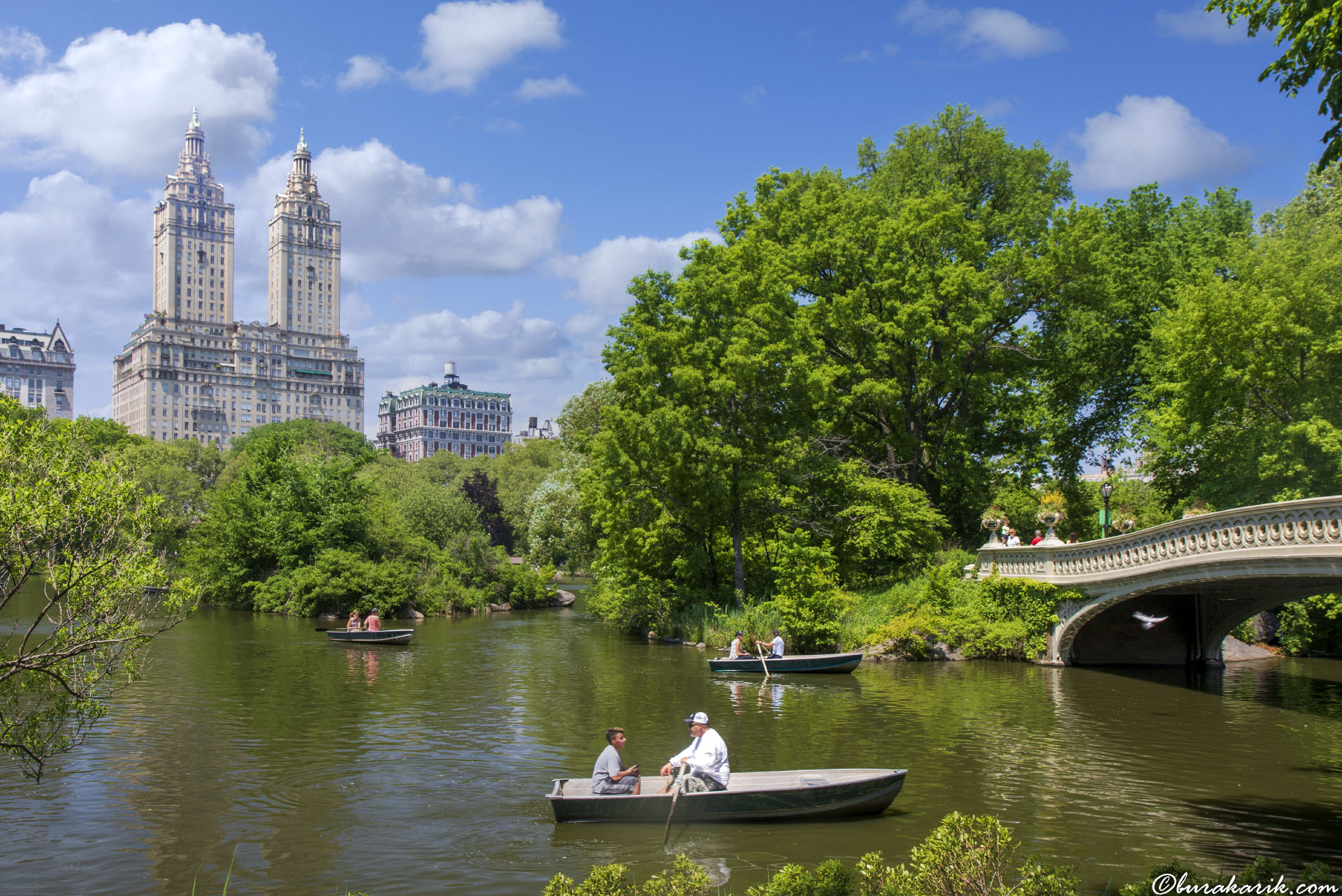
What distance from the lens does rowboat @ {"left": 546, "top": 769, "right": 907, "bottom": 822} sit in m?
13.6

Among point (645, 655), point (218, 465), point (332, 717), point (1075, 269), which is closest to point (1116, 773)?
point (332, 717)

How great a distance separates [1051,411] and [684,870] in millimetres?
36352

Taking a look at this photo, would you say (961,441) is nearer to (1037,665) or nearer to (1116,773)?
(1037,665)

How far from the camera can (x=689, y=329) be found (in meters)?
35.1

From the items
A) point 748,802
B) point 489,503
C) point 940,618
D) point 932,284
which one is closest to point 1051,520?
point 940,618

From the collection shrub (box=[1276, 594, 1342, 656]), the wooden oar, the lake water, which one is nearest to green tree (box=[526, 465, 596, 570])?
the lake water

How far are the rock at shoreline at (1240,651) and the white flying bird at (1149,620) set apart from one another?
3490mm

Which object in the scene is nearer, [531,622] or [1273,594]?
[1273,594]

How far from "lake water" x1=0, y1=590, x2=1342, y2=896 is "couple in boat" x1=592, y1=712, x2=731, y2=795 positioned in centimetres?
54

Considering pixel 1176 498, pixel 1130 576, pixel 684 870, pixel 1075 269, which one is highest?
pixel 1075 269

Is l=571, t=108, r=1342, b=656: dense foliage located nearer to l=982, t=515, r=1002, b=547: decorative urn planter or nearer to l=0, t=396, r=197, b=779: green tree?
l=982, t=515, r=1002, b=547: decorative urn planter

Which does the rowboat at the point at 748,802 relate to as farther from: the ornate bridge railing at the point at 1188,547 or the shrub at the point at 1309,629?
the shrub at the point at 1309,629

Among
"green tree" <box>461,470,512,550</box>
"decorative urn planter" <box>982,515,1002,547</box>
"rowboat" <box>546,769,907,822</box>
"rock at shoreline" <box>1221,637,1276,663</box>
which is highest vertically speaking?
"green tree" <box>461,470,512,550</box>

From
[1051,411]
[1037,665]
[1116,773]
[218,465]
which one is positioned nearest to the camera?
[1116,773]
